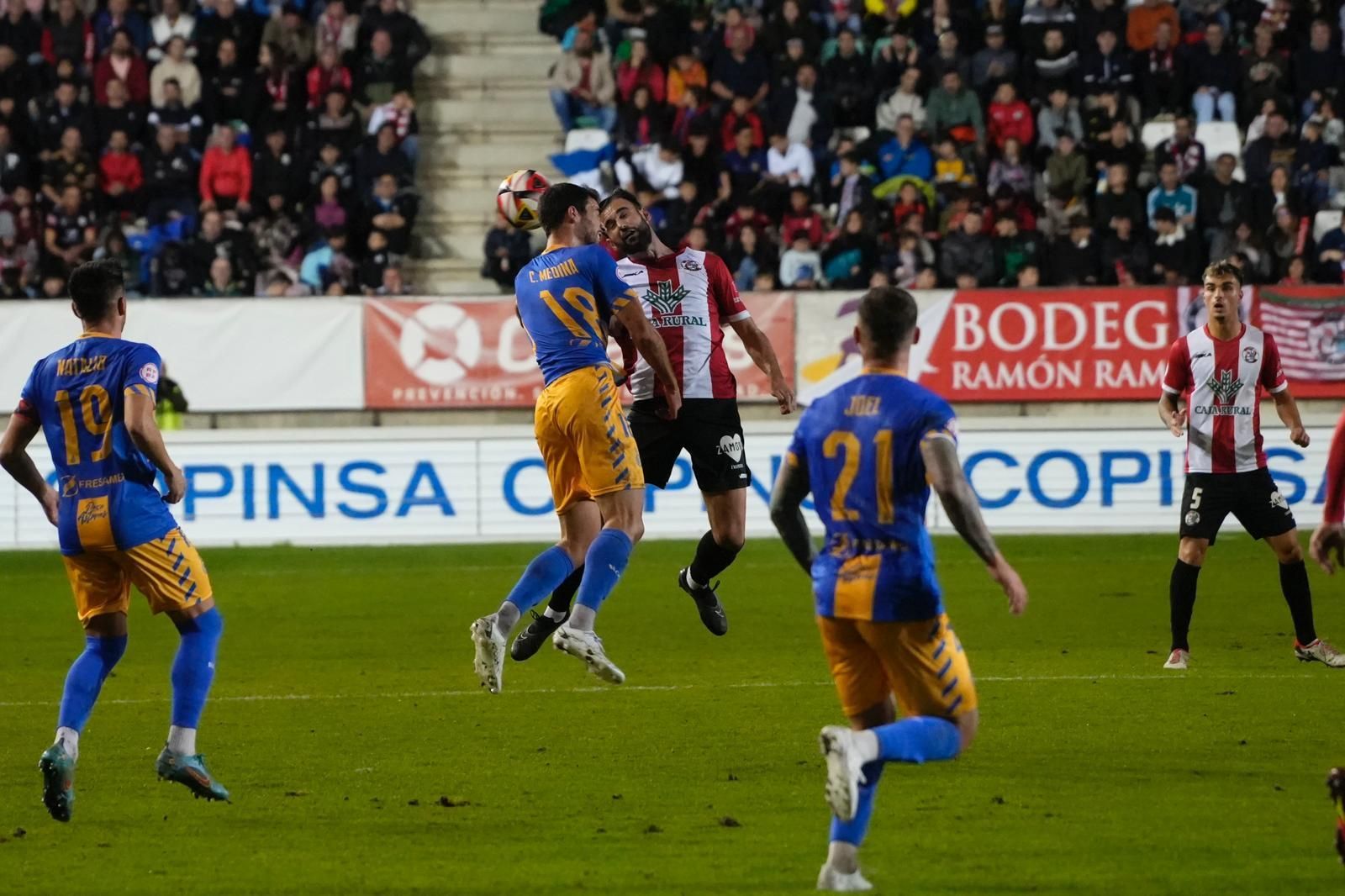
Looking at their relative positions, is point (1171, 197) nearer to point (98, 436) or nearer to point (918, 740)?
point (98, 436)

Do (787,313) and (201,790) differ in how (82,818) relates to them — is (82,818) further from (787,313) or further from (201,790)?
(787,313)

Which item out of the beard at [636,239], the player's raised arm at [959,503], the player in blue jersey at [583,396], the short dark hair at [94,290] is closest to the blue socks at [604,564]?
the player in blue jersey at [583,396]

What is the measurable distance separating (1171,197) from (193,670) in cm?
1547

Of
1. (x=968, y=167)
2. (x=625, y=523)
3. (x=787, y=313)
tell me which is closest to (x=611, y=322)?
(x=625, y=523)

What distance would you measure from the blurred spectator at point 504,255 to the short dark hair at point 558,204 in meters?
11.5

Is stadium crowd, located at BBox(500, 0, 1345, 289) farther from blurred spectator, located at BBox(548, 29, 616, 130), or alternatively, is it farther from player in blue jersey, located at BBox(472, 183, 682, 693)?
player in blue jersey, located at BBox(472, 183, 682, 693)

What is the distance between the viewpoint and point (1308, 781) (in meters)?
6.93

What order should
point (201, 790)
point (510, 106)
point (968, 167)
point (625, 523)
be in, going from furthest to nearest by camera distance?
point (510, 106), point (968, 167), point (625, 523), point (201, 790)

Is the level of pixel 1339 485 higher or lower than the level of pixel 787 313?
higher

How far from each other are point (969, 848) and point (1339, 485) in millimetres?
1536

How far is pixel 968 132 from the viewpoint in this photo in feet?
69.2

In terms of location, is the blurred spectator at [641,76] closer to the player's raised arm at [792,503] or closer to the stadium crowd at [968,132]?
the stadium crowd at [968,132]

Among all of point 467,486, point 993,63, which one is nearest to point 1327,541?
point 467,486

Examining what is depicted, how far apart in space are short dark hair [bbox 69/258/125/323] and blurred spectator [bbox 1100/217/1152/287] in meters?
14.4
